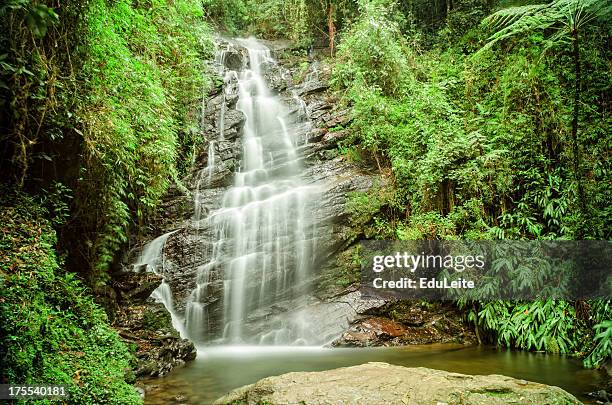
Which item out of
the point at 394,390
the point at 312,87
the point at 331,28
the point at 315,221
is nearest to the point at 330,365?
the point at 394,390

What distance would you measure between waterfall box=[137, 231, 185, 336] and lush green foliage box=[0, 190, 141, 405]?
10.7 ft

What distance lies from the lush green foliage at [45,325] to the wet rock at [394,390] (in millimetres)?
1433

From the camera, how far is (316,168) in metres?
12.0

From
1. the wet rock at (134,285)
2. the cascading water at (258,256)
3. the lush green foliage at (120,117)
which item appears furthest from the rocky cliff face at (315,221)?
the lush green foliage at (120,117)

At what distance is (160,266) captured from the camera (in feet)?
30.4

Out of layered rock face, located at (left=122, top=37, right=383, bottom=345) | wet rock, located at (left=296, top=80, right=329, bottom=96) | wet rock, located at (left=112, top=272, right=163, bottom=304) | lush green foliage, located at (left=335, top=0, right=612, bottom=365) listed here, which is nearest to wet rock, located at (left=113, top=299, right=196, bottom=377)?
wet rock, located at (left=112, top=272, right=163, bottom=304)

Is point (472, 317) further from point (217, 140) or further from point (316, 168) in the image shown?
point (217, 140)

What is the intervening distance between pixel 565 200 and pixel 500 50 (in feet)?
17.5

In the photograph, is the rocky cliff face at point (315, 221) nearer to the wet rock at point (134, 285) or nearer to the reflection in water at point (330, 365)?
the reflection in water at point (330, 365)

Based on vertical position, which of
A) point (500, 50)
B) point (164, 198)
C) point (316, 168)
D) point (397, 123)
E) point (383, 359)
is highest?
point (500, 50)

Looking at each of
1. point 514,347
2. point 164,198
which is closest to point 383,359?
point 514,347

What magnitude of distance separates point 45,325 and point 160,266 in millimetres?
5457

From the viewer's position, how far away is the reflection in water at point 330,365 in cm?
539

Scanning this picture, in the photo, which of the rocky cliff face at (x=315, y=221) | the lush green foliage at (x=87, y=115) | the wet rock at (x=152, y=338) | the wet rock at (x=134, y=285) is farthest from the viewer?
the rocky cliff face at (x=315, y=221)
